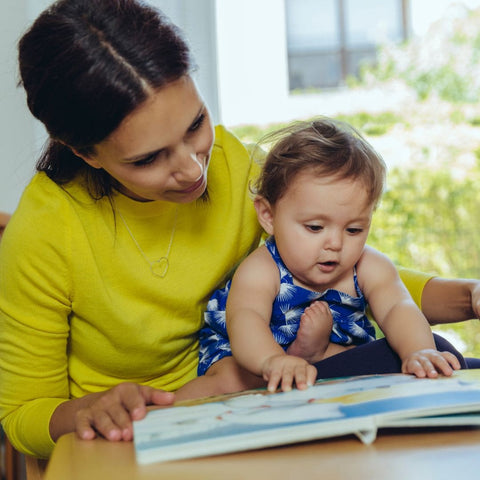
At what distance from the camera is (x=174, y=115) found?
102 cm

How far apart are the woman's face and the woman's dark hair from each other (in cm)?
2

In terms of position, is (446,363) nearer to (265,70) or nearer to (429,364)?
(429,364)

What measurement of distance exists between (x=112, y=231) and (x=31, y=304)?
192 millimetres

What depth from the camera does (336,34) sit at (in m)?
3.62

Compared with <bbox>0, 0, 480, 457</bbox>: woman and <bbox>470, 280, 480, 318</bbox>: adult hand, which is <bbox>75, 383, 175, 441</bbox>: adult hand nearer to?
<bbox>0, 0, 480, 457</bbox>: woman

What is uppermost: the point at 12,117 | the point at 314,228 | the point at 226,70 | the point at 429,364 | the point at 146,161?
the point at 226,70

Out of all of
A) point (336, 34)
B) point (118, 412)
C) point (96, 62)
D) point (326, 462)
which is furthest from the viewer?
point (336, 34)

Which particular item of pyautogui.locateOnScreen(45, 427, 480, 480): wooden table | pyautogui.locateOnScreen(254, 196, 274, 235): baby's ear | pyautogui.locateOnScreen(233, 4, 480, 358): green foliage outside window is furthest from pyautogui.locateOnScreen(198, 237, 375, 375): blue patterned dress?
pyautogui.locateOnScreen(233, 4, 480, 358): green foliage outside window

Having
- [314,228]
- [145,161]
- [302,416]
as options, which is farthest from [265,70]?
[302,416]

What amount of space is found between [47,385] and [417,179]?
2768mm

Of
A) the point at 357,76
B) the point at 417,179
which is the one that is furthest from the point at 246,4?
the point at 417,179

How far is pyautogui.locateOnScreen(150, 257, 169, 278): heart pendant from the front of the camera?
126 cm

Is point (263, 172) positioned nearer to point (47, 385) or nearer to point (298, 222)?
point (298, 222)

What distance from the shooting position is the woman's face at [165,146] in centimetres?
102
